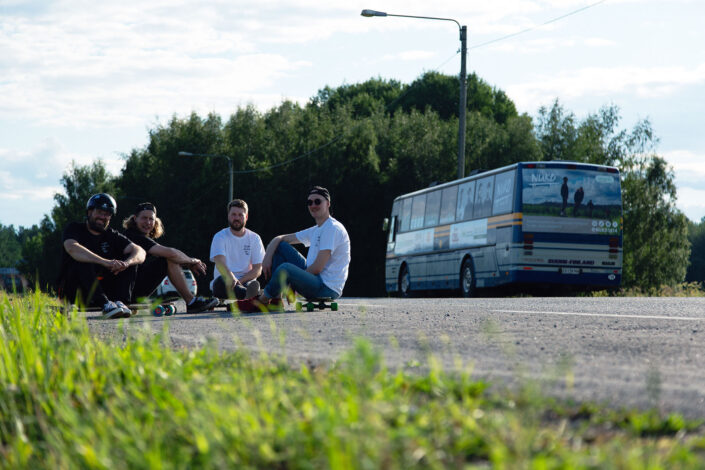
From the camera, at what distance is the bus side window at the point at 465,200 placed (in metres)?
23.5

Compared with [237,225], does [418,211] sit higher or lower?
higher

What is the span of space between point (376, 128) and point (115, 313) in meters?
39.1

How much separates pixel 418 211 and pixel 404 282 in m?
2.20

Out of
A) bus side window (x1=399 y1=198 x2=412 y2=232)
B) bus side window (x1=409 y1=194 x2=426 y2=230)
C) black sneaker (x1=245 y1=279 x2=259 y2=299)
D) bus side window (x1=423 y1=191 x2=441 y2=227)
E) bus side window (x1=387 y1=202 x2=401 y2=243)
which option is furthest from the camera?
bus side window (x1=387 y1=202 x2=401 y2=243)

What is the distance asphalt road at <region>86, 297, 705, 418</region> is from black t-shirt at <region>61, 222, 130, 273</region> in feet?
3.62

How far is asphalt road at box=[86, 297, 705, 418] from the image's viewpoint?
3.95 m

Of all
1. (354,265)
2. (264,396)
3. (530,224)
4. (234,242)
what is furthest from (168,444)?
(354,265)

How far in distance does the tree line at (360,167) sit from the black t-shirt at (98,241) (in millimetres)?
34398

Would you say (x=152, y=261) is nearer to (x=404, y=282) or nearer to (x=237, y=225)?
(x=237, y=225)

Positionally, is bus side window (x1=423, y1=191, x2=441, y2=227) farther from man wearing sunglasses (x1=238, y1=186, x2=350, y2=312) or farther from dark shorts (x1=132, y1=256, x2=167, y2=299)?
dark shorts (x1=132, y1=256, x2=167, y2=299)

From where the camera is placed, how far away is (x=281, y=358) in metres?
4.64

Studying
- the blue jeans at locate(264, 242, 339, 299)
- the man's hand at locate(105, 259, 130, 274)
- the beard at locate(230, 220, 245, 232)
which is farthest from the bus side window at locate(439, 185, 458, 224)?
the man's hand at locate(105, 259, 130, 274)

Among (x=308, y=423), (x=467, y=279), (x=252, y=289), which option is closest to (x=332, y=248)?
(x=252, y=289)

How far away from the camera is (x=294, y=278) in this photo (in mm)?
10133
